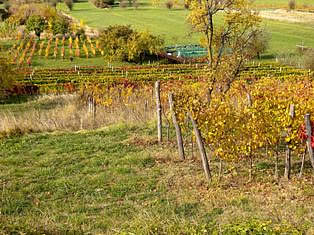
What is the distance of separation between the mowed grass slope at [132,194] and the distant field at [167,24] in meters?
39.3

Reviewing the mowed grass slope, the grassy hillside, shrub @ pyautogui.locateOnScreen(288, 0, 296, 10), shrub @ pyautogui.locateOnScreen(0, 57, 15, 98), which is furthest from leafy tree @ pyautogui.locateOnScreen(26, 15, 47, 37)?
shrub @ pyautogui.locateOnScreen(288, 0, 296, 10)

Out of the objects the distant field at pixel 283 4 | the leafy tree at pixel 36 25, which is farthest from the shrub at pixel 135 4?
the leafy tree at pixel 36 25

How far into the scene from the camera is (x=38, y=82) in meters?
35.6

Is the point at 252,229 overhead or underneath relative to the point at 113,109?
overhead

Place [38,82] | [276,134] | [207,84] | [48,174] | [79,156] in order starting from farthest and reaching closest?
[38,82] → [207,84] → [79,156] → [48,174] → [276,134]

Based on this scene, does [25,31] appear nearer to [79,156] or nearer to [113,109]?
[113,109]

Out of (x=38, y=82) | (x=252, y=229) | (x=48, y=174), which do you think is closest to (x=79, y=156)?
(x=48, y=174)

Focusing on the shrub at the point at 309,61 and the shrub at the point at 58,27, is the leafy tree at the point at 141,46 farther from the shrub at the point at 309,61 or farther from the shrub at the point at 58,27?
the shrub at the point at 58,27

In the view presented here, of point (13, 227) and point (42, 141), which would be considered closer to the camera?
point (13, 227)

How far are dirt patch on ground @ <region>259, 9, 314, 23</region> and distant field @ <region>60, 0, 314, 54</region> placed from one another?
3322mm

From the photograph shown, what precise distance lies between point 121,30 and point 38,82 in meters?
16.8

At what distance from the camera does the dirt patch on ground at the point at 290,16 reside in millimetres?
85812

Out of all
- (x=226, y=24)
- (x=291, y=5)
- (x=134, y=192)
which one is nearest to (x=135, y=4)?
(x=291, y=5)

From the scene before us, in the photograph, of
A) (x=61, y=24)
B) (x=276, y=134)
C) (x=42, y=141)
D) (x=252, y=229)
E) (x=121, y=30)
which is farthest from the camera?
(x=61, y=24)
